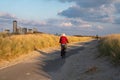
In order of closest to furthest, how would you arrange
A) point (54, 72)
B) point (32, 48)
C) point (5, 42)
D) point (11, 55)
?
point (54, 72) → point (11, 55) → point (5, 42) → point (32, 48)

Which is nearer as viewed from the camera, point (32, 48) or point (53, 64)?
point (53, 64)

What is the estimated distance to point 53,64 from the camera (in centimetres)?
2292

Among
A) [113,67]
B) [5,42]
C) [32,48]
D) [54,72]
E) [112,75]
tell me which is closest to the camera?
[112,75]

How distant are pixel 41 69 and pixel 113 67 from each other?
18.0 feet

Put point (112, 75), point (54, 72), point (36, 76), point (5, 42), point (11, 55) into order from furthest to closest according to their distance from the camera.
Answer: point (5, 42) < point (11, 55) < point (54, 72) < point (36, 76) < point (112, 75)

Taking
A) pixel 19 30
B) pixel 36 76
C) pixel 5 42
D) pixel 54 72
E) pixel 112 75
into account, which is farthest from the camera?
pixel 19 30

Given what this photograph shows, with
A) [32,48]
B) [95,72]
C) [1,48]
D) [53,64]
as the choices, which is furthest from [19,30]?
[95,72]

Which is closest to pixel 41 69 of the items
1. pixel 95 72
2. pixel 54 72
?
pixel 54 72

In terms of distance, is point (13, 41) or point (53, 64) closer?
point (53, 64)

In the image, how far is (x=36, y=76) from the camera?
706 inches

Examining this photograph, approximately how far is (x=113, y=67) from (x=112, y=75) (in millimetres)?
1618

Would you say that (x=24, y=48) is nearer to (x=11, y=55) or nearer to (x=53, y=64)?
(x=11, y=55)

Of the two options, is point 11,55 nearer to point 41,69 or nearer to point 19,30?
point 41,69

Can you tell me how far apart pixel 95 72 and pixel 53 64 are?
694 centimetres
